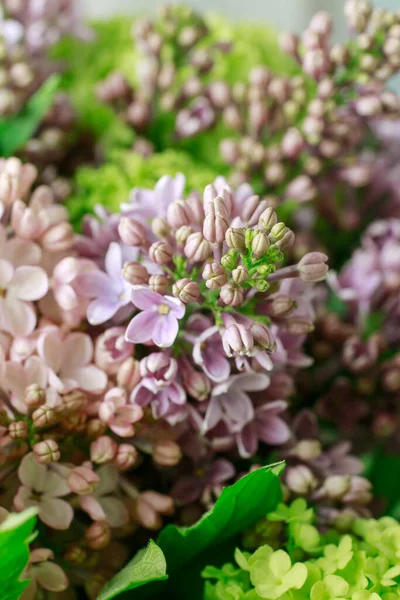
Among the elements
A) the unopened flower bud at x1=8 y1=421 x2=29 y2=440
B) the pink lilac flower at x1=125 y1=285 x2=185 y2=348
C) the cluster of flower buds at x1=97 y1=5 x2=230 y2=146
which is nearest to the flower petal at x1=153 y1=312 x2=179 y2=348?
the pink lilac flower at x1=125 y1=285 x2=185 y2=348

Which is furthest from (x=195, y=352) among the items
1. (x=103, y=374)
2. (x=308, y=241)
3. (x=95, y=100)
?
(x=95, y=100)

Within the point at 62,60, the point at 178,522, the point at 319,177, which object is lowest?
the point at 178,522

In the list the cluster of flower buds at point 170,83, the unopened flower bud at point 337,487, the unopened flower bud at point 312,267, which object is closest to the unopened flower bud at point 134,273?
the unopened flower bud at point 312,267

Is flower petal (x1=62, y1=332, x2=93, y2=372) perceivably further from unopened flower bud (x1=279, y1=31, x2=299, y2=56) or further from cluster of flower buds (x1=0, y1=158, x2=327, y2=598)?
unopened flower bud (x1=279, y1=31, x2=299, y2=56)

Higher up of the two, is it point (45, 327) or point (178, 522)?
point (45, 327)

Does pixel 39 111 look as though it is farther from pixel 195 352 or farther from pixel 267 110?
pixel 195 352

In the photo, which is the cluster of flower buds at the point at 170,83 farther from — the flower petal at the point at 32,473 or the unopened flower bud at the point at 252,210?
the flower petal at the point at 32,473
